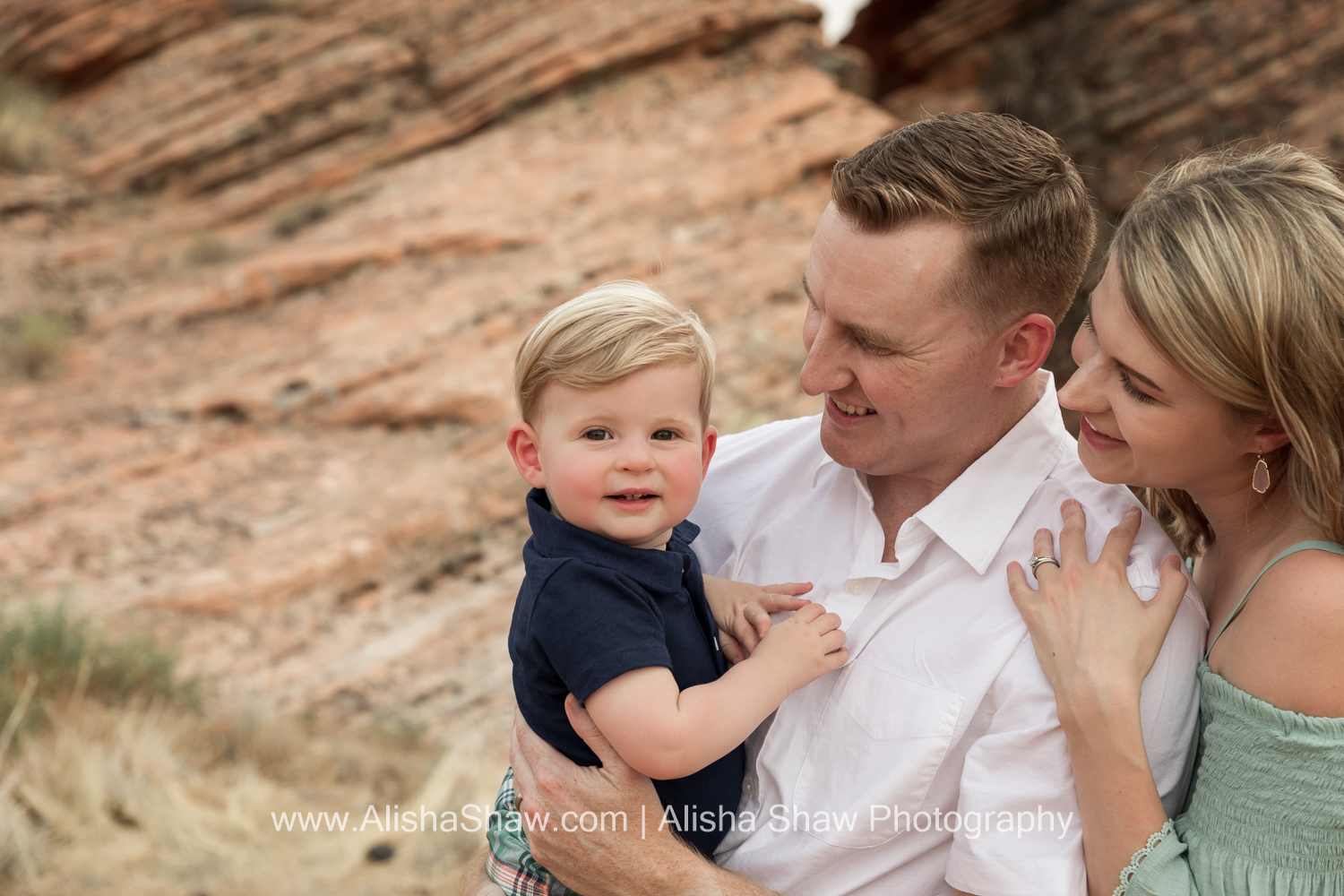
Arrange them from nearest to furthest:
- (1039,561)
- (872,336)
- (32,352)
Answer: (1039,561), (872,336), (32,352)

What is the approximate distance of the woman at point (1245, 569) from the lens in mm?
1673

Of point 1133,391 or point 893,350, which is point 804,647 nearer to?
point 893,350

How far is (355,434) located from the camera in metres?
6.06

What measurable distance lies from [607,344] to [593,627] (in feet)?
1.75

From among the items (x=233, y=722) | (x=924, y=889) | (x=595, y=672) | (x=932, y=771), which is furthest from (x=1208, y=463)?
(x=233, y=722)

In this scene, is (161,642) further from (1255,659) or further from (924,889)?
(1255,659)

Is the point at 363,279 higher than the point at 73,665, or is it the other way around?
the point at 363,279

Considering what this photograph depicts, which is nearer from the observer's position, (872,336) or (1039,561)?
(1039,561)

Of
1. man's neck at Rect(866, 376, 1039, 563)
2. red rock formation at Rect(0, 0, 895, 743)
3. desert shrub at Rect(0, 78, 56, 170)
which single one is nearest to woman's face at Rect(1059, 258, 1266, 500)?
man's neck at Rect(866, 376, 1039, 563)

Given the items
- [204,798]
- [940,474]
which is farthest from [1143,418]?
[204,798]

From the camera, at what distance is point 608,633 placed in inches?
70.3

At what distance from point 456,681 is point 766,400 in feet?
8.25

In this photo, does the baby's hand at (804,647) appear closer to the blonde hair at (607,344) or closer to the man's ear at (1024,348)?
the blonde hair at (607,344)

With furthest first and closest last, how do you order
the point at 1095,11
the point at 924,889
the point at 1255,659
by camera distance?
1. the point at 1095,11
2. the point at 924,889
3. the point at 1255,659
